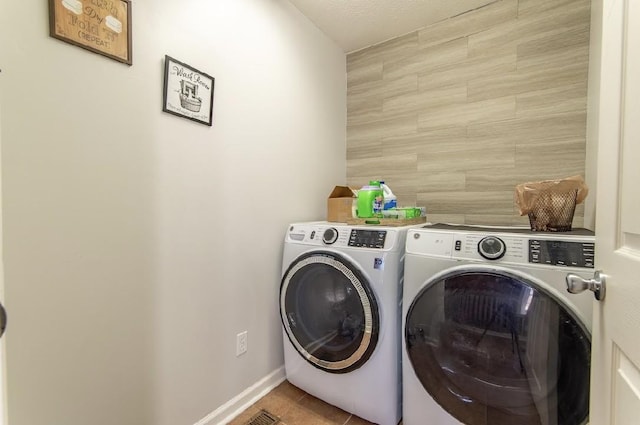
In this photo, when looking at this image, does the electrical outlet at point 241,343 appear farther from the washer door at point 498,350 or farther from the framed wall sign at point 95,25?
the framed wall sign at point 95,25

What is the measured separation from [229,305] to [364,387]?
0.76 m

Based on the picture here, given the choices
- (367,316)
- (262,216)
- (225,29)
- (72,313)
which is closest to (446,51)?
(225,29)

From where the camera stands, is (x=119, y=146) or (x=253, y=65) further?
(x=253, y=65)

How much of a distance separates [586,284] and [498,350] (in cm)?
55

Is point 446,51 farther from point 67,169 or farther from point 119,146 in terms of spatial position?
point 67,169

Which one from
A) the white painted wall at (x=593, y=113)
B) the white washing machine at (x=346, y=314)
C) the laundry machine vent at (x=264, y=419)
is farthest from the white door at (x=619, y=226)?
the laundry machine vent at (x=264, y=419)

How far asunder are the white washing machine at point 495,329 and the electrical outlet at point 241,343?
2.65ft

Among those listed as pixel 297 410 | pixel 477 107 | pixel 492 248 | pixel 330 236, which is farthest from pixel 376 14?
Answer: pixel 297 410

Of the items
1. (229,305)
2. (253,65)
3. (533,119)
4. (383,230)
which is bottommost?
(229,305)

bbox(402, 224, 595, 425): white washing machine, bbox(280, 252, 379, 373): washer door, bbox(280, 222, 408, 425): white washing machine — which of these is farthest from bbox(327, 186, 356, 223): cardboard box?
bbox(402, 224, 595, 425): white washing machine

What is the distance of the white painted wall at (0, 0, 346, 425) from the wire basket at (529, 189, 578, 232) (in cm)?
125

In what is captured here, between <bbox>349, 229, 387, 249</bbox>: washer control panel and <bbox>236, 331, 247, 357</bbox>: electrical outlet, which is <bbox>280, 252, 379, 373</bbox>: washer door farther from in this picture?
<bbox>236, 331, 247, 357</bbox>: electrical outlet

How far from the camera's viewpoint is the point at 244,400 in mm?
1480

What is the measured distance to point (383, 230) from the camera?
1.33 metres
